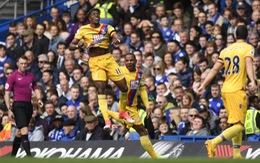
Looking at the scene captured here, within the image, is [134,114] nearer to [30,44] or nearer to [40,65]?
[40,65]

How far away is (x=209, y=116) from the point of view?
74.7 feet

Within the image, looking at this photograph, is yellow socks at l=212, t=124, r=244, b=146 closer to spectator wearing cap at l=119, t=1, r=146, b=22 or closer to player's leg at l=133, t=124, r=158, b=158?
player's leg at l=133, t=124, r=158, b=158

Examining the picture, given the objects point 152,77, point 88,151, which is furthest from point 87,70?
point 88,151

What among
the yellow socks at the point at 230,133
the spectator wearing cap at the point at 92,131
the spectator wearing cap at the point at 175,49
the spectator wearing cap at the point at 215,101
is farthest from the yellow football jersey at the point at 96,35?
the spectator wearing cap at the point at 175,49

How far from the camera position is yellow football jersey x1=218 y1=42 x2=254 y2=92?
1842 cm

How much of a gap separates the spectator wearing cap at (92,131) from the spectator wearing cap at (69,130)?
67 cm

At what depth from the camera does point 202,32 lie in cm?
2598

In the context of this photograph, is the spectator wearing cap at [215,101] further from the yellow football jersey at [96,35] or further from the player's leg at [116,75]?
the yellow football jersey at [96,35]

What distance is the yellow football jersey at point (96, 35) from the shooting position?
65.1ft

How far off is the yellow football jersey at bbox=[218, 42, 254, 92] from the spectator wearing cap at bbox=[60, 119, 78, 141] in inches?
251

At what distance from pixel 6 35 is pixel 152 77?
670 centimetres

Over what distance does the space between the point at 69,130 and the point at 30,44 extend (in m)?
5.52

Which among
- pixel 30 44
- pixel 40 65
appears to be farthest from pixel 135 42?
pixel 30 44

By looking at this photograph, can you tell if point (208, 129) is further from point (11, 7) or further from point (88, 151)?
point (11, 7)
